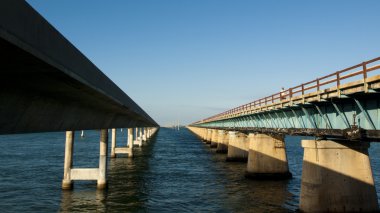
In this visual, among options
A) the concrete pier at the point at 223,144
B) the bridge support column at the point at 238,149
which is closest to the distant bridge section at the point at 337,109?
the bridge support column at the point at 238,149

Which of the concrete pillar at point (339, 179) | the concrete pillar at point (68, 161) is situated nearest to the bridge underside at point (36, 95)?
the concrete pillar at point (68, 161)

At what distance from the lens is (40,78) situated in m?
9.42

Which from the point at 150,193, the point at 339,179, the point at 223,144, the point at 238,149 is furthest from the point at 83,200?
the point at 223,144

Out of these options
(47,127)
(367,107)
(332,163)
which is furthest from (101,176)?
(367,107)

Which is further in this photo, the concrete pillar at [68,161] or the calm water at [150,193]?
the concrete pillar at [68,161]

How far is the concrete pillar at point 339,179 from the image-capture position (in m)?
18.3

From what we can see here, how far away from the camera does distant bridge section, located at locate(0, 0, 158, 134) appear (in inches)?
265

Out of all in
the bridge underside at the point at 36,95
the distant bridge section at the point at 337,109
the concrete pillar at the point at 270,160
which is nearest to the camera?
the bridge underside at the point at 36,95

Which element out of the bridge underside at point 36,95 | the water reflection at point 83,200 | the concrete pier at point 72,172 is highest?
the bridge underside at point 36,95

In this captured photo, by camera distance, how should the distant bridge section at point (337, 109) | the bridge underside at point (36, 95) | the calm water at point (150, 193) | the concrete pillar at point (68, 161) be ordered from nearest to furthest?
the bridge underside at point (36, 95)
the distant bridge section at point (337, 109)
the calm water at point (150, 193)
the concrete pillar at point (68, 161)

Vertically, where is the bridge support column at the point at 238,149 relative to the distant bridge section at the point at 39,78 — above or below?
below

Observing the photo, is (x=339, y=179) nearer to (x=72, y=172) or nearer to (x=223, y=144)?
(x=72, y=172)

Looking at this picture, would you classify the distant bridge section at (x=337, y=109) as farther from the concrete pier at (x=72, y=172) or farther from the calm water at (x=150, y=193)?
the concrete pier at (x=72, y=172)

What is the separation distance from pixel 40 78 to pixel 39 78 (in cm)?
3
